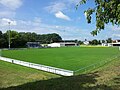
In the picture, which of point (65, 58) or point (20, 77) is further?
point (65, 58)

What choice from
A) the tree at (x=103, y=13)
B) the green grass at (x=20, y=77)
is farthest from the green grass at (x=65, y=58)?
the tree at (x=103, y=13)

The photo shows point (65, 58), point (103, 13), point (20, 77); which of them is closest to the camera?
point (103, 13)

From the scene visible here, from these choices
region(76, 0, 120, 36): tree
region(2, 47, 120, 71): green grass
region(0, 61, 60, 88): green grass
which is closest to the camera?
region(76, 0, 120, 36): tree

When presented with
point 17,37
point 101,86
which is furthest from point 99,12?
point 17,37

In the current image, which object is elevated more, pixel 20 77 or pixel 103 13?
pixel 103 13

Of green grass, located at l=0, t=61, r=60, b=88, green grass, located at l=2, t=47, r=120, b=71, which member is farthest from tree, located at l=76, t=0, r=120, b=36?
green grass, located at l=2, t=47, r=120, b=71

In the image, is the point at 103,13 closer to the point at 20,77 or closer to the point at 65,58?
the point at 20,77

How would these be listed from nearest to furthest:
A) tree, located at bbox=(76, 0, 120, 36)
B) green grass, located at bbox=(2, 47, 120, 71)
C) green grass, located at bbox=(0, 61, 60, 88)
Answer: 1. tree, located at bbox=(76, 0, 120, 36)
2. green grass, located at bbox=(0, 61, 60, 88)
3. green grass, located at bbox=(2, 47, 120, 71)

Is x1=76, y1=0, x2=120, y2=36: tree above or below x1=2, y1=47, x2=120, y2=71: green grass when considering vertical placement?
above

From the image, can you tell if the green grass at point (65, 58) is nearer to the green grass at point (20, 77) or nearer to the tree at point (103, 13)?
the green grass at point (20, 77)

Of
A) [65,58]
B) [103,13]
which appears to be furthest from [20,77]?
[65,58]

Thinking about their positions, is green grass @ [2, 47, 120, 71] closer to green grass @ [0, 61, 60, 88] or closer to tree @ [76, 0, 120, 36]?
green grass @ [0, 61, 60, 88]

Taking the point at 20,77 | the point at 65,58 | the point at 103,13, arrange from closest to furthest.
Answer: the point at 103,13
the point at 20,77
the point at 65,58

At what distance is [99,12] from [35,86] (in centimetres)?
357
